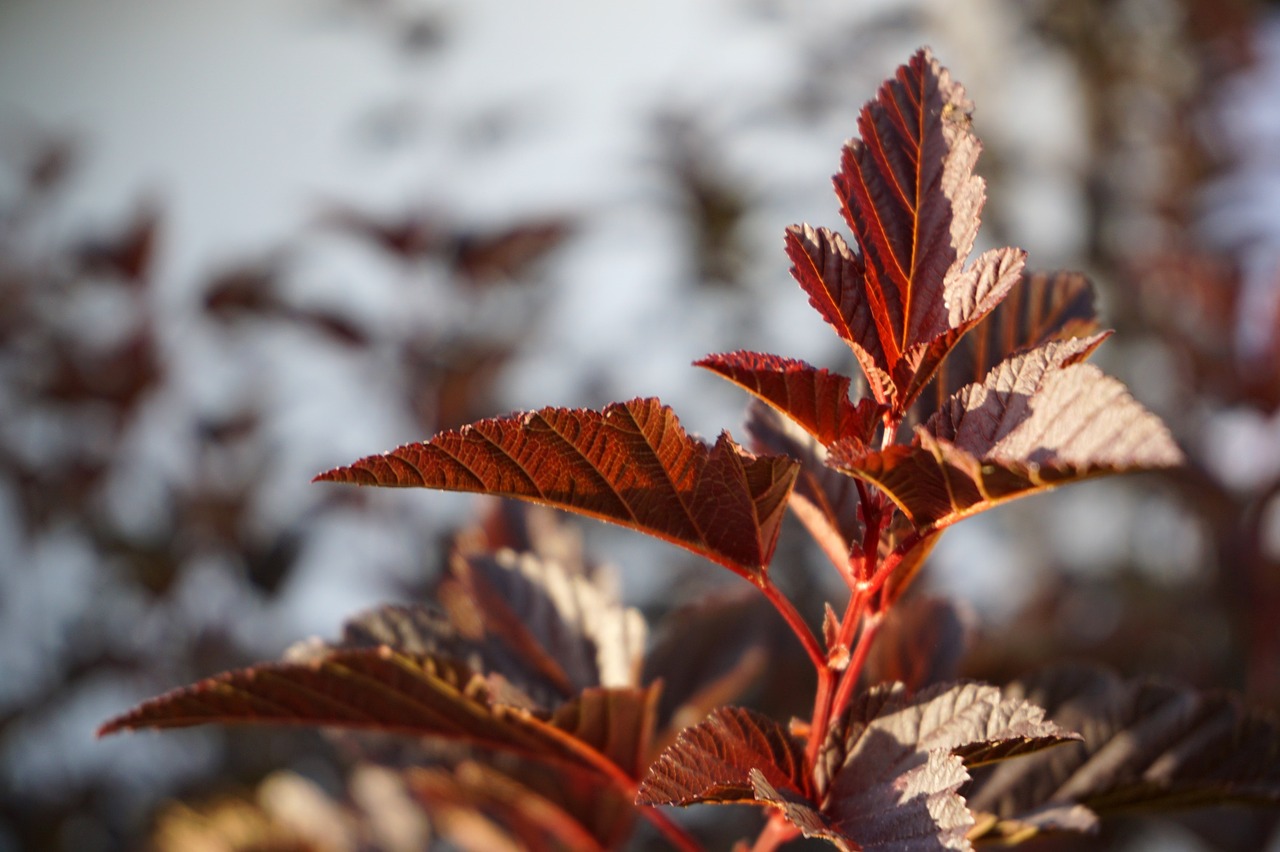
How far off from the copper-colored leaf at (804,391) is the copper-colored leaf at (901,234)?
25mm

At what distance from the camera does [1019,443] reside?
0.38 meters

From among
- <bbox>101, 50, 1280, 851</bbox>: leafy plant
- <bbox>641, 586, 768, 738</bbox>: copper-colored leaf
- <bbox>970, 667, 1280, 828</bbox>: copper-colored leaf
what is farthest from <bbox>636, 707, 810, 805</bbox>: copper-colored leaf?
<bbox>641, 586, 768, 738</bbox>: copper-colored leaf

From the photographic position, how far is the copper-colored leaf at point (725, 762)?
15.9 inches

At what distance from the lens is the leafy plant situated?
15.7 inches

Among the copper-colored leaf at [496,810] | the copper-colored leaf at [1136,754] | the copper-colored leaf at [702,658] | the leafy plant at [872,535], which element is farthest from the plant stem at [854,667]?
the copper-colored leaf at [496,810]

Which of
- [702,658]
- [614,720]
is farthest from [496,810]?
[614,720]

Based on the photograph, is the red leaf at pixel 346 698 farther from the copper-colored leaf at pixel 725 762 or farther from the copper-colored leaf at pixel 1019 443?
the copper-colored leaf at pixel 1019 443

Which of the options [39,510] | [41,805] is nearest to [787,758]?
[41,805]

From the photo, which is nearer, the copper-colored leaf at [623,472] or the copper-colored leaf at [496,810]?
the copper-colored leaf at [623,472]

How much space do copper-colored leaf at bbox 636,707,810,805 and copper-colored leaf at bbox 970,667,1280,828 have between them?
0.40 feet

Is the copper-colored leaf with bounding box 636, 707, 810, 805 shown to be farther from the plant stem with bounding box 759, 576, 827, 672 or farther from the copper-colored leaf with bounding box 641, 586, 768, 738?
the copper-colored leaf with bounding box 641, 586, 768, 738

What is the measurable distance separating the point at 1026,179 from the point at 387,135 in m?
1.71

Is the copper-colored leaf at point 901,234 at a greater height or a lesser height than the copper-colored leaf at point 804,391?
greater

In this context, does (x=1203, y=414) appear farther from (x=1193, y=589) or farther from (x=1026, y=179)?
(x=1026, y=179)
